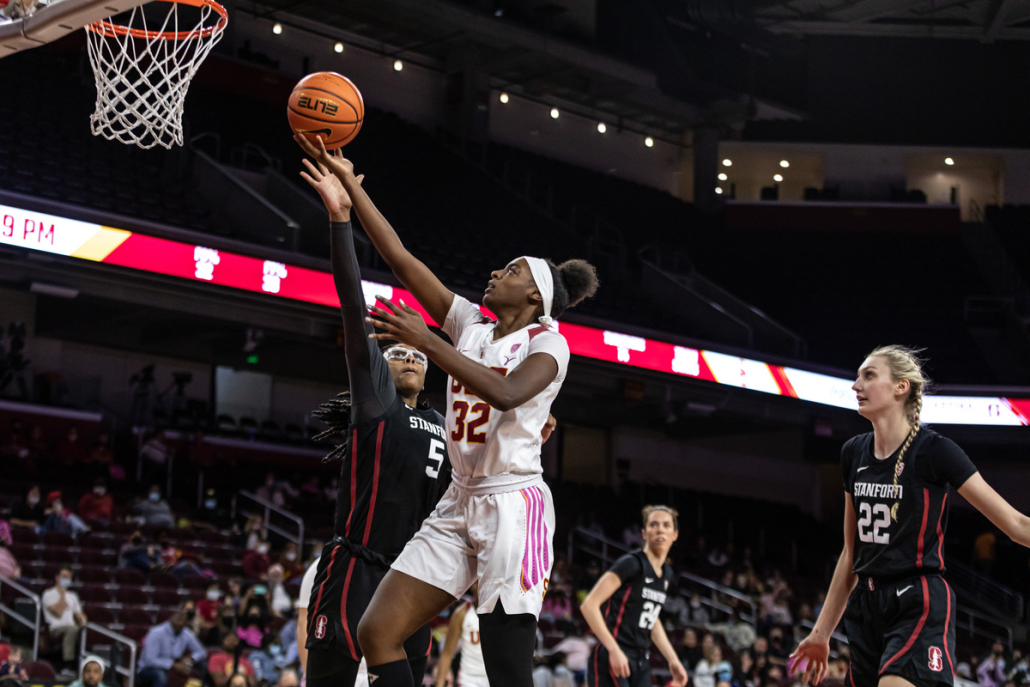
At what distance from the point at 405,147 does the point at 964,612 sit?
13.8 meters

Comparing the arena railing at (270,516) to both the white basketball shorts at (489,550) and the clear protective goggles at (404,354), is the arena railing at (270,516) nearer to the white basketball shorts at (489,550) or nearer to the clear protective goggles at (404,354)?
the clear protective goggles at (404,354)

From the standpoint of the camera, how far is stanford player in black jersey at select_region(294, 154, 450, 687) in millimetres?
4547

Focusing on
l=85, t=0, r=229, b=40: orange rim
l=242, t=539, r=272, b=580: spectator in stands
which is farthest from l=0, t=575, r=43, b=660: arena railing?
l=85, t=0, r=229, b=40: orange rim

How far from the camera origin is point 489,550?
3.86 meters

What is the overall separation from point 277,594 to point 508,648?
30.8 ft

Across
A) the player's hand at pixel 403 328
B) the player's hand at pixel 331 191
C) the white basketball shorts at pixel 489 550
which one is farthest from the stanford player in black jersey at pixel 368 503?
the player's hand at pixel 403 328

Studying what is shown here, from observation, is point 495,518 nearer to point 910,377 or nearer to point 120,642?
point 910,377

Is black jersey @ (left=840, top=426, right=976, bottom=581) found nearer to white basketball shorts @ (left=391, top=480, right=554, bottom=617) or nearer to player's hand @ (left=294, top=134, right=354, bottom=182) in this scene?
white basketball shorts @ (left=391, top=480, right=554, bottom=617)

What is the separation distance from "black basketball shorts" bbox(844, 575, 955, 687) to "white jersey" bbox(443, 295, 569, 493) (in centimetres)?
143

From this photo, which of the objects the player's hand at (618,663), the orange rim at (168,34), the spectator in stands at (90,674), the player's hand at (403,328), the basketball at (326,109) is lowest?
the spectator in stands at (90,674)

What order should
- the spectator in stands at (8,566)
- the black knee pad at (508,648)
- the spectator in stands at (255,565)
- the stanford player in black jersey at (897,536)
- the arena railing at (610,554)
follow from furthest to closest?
the arena railing at (610,554) → the spectator in stands at (255,565) → the spectator in stands at (8,566) → the stanford player in black jersey at (897,536) → the black knee pad at (508,648)

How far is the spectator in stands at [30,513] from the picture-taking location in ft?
42.6

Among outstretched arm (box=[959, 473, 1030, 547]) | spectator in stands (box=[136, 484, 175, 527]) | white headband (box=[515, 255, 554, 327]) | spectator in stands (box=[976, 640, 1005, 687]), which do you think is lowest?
spectator in stands (box=[976, 640, 1005, 687])

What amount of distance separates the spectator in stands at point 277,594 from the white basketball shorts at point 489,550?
8951 millimetres
